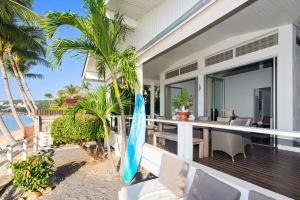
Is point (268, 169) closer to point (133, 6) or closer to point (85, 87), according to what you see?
point (85, 87)

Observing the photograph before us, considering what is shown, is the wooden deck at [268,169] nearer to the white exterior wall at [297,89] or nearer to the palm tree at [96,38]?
the white exterior wall at [297,89]

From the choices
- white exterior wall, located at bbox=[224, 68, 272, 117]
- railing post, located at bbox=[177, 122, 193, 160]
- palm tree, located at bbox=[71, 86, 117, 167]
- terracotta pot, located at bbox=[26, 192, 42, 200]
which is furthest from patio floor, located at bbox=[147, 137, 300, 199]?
white exterior wall, located at bbox=[224, 68, 272, 117]

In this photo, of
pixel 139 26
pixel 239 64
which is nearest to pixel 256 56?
pixel 239 64

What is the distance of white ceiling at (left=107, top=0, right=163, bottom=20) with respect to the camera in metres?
4.66

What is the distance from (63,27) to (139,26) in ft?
8.15

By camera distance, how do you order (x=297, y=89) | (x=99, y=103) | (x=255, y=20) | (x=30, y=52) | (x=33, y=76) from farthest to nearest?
1. (x=33, y=76)
2. (x=30, y=52)
3. (x=297, y=89)
4. (x=255, y=20)
5. (x=99, y=103)

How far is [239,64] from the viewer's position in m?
5.68

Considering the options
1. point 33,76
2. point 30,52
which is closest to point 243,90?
point 30,52

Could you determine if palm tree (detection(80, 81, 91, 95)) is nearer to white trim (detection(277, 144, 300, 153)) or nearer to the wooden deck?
the wooden deck

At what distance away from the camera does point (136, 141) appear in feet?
13.3

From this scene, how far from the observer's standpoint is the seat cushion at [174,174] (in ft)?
8.15

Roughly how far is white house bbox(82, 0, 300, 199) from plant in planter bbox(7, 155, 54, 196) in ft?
11.2

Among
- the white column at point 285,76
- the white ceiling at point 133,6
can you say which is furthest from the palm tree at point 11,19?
the white column at point 285,76

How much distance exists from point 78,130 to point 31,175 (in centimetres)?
175
